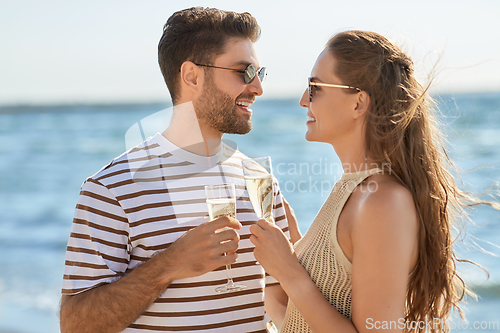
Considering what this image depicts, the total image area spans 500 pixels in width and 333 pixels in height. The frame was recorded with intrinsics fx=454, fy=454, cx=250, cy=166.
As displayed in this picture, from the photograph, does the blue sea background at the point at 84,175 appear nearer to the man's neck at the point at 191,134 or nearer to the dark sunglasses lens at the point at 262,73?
the man's neck at the point at 191,134

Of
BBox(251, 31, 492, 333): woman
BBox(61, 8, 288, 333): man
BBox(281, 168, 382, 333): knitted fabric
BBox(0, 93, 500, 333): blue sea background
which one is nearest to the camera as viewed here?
BBox(251, 31, 492, 333): woman

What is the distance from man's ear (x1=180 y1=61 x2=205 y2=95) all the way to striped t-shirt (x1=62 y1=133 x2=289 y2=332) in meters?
0.61

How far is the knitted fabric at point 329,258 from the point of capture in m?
2.30

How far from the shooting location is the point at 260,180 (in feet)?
7.77

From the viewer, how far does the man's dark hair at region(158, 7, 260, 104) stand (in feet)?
10.6

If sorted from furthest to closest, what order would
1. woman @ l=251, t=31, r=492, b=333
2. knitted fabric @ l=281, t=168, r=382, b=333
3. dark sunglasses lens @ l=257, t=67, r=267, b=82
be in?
dark sunglasses lens @ l=257, t=67, r=267, b=82 < knitted fabric @ l=281, t=168, r=382, b=333 < woman @ l=251, t=31, r=492, b=333

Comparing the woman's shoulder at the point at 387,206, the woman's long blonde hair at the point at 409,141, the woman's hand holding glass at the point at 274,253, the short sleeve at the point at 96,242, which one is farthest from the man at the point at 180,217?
the woman's long blonde hair at the point at 409,141

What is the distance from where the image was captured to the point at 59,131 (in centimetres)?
2489

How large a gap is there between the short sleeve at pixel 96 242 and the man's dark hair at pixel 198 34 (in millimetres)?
1107

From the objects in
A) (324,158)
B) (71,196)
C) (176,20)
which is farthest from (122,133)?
(176,20)

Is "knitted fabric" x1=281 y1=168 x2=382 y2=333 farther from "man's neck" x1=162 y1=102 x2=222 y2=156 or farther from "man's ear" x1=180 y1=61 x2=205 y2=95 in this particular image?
"man's ear" x1=180 y1=61 x2=205 y2=95

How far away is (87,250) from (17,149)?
20.8 m

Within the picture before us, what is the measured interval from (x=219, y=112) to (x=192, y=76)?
0.34m

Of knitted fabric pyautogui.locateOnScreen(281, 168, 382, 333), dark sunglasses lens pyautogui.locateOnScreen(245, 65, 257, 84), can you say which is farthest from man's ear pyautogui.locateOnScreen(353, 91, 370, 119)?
dark sunglasses lens pyautogui.locateOnScreen(245, 65, 257, 84)
